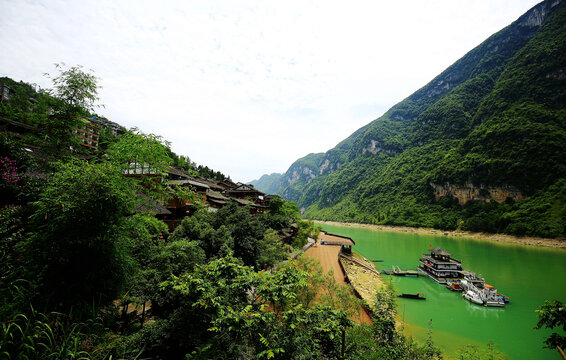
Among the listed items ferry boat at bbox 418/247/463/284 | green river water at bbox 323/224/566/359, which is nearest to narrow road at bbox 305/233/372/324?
green river water at bbox 323/224/566/359

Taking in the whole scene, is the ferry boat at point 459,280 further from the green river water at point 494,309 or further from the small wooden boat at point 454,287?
the green river water at point 494,309

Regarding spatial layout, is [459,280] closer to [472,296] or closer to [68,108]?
[472,296]

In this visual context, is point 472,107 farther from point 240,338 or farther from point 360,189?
point 240,338

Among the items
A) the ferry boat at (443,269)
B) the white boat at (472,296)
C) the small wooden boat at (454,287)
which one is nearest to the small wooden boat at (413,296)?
the white boat at (472,296)

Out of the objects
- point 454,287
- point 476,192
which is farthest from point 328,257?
point 476,192

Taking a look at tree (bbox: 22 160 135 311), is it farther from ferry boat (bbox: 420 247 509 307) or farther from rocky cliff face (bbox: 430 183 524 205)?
rocky cliff face (bbox: 430 183 524 205)

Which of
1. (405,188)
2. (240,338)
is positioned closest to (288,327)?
(240,338)
